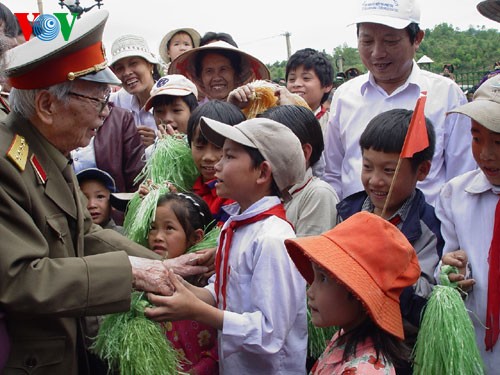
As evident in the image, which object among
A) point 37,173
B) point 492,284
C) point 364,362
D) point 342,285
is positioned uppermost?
point 37,173

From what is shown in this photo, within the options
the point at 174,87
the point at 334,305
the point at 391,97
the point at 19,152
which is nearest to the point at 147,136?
the point at 174,87

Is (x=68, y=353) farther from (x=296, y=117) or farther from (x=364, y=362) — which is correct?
(x=296, y=117)

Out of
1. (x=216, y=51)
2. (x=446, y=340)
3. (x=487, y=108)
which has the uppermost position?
(x=216, y=51)

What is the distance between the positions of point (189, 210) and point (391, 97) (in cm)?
156

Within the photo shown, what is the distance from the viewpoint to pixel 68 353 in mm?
2365

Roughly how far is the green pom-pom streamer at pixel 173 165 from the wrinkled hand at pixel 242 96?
44 centimetres

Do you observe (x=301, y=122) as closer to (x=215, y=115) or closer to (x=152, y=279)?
(x=215, y=115)

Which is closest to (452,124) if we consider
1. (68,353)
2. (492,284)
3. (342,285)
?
(492,284)

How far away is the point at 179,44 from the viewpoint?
579 cm

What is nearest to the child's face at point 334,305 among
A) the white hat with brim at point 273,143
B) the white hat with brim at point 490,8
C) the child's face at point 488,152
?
the white hat with brim at point 273,143

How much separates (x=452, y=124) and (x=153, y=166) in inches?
72.5

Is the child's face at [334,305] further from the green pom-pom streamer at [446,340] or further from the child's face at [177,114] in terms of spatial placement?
the child's face at [177,114]

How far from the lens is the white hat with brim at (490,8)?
3.07 metres

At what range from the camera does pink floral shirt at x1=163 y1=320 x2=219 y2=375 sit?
2748mm
